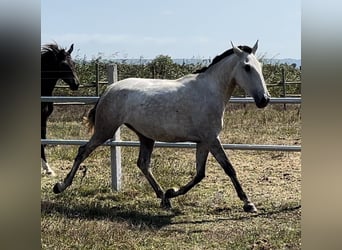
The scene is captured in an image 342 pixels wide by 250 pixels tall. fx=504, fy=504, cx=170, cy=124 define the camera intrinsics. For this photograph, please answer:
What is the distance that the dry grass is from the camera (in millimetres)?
2525

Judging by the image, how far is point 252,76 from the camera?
9.66 ft

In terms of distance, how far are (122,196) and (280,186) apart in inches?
46.1

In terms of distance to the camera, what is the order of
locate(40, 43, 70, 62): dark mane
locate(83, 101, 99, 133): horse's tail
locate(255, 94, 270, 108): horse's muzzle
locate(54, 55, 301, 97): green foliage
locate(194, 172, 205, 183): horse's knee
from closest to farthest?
locate(255, 94, 270, 108): horse's muzzle, locate(194, 172, 205, 183): horse's knee, locate(83, 101, 99, 133): horse's tail, locate(40, 43, 70, 62): dark mane, locate(54, 55, 301, 97): green foliage

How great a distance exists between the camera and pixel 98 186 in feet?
12.7

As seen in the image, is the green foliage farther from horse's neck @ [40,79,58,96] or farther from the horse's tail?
the horse's tail

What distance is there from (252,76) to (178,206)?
3.32ft

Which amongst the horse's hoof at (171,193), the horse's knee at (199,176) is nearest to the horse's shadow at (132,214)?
the horse's hoof at (171,193)

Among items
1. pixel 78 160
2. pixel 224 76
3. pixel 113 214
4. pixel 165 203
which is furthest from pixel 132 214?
pixel 224 76

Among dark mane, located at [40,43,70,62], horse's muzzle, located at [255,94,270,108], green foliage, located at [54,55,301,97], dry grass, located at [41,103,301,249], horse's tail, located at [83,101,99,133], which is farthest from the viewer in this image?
green foliage, located at [54,55,301,97]

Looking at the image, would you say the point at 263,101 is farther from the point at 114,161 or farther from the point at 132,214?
the point at 114,161

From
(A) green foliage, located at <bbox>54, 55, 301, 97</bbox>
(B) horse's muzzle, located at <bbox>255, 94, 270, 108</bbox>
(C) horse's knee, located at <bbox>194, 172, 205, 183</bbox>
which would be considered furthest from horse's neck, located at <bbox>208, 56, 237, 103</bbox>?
(A) green foliage, located at <bbox>54, 55, 301, 97</bbox>

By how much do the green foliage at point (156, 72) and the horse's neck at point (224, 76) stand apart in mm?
3953

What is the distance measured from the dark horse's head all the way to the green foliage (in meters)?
2.57
